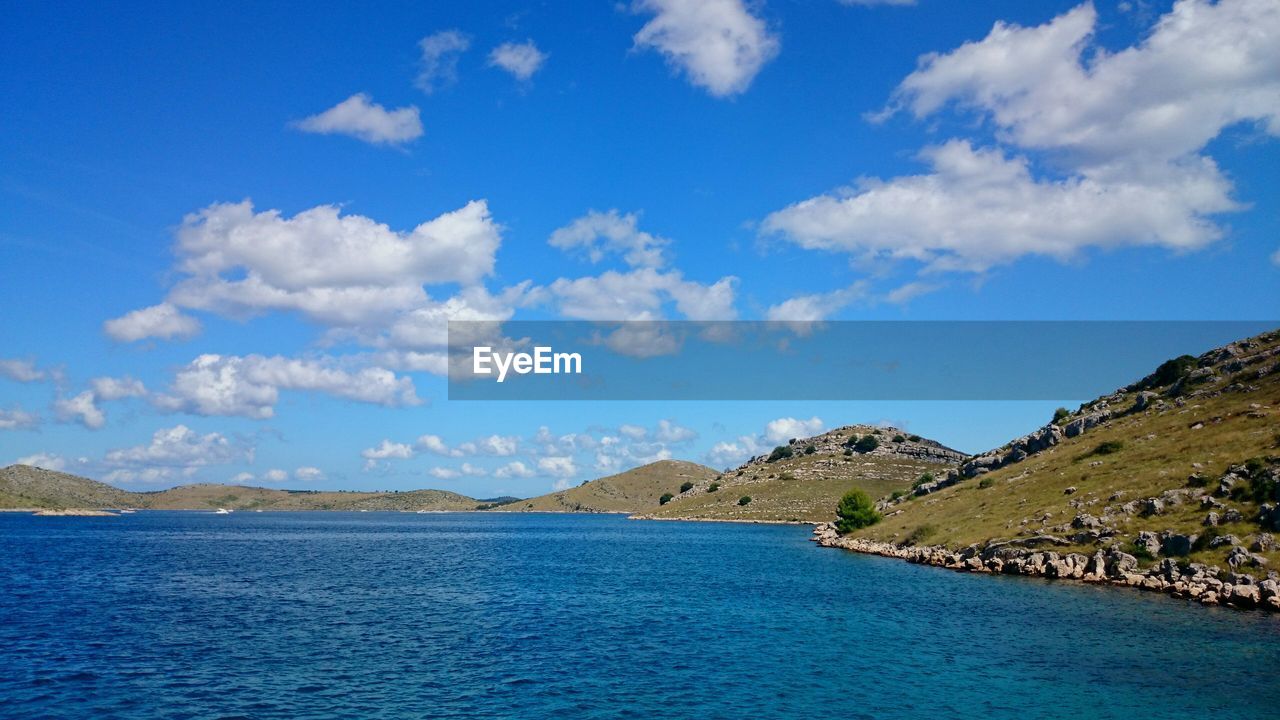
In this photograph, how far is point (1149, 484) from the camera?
85.6 metres

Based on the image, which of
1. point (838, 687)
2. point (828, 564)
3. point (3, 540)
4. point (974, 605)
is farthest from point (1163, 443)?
point (3, 540)

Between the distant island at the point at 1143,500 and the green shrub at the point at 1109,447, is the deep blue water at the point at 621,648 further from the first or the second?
the green shrub at the point at 1109,447

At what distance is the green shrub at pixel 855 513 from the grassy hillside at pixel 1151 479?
14.3ft

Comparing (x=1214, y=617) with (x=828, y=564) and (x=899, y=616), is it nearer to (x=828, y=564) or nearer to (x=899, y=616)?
(x=899, y=616)

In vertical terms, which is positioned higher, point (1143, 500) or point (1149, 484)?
point (1149, 484)

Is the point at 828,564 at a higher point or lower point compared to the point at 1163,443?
lower

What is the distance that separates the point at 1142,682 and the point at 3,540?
20457cm

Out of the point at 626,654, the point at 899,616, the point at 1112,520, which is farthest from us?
the point at 1112,520

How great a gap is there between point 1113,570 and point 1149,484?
1646 cm

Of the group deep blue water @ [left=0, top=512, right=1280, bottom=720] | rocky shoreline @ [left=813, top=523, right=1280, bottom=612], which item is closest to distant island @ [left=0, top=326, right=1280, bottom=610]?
rocky shoreline @ [left=813, top=523, right=1280, bottom=612]

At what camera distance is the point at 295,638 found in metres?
51.4

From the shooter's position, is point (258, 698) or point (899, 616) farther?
point (899, 616)

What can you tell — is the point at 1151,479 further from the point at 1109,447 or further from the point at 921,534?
the point at 921,534

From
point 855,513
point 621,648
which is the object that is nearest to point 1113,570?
point 621,648
